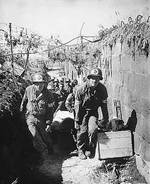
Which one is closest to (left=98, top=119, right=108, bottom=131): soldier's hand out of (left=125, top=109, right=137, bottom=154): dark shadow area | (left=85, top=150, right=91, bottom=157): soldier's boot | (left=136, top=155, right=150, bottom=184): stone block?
(left=125, top=109, right=137, bottom=154): dark shadow area

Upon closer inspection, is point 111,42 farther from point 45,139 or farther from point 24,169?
point 24,169

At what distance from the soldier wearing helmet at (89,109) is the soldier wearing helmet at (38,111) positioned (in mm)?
803

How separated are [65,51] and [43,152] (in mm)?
17887

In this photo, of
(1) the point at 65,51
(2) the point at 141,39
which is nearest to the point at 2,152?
(2) the point at 141,39

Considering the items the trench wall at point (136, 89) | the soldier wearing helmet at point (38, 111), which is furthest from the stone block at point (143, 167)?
the soldier wearing helmet at point (38, 111)

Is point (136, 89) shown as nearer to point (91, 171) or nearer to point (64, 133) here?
point (91, 171)

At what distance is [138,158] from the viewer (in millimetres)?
4957

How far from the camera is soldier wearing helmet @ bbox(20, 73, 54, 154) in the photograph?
5.79m

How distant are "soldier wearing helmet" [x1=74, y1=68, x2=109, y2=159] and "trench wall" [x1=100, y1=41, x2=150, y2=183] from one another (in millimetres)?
554

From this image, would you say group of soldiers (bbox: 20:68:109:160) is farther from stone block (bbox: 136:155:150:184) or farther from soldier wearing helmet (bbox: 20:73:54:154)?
stone block (bbox: 136:155:150:184)

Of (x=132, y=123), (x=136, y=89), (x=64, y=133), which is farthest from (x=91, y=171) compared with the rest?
(x=64, y=133)

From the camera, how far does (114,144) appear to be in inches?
208

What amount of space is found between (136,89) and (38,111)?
2.30 metres

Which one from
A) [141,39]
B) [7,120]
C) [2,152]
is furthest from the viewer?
[7,120]
